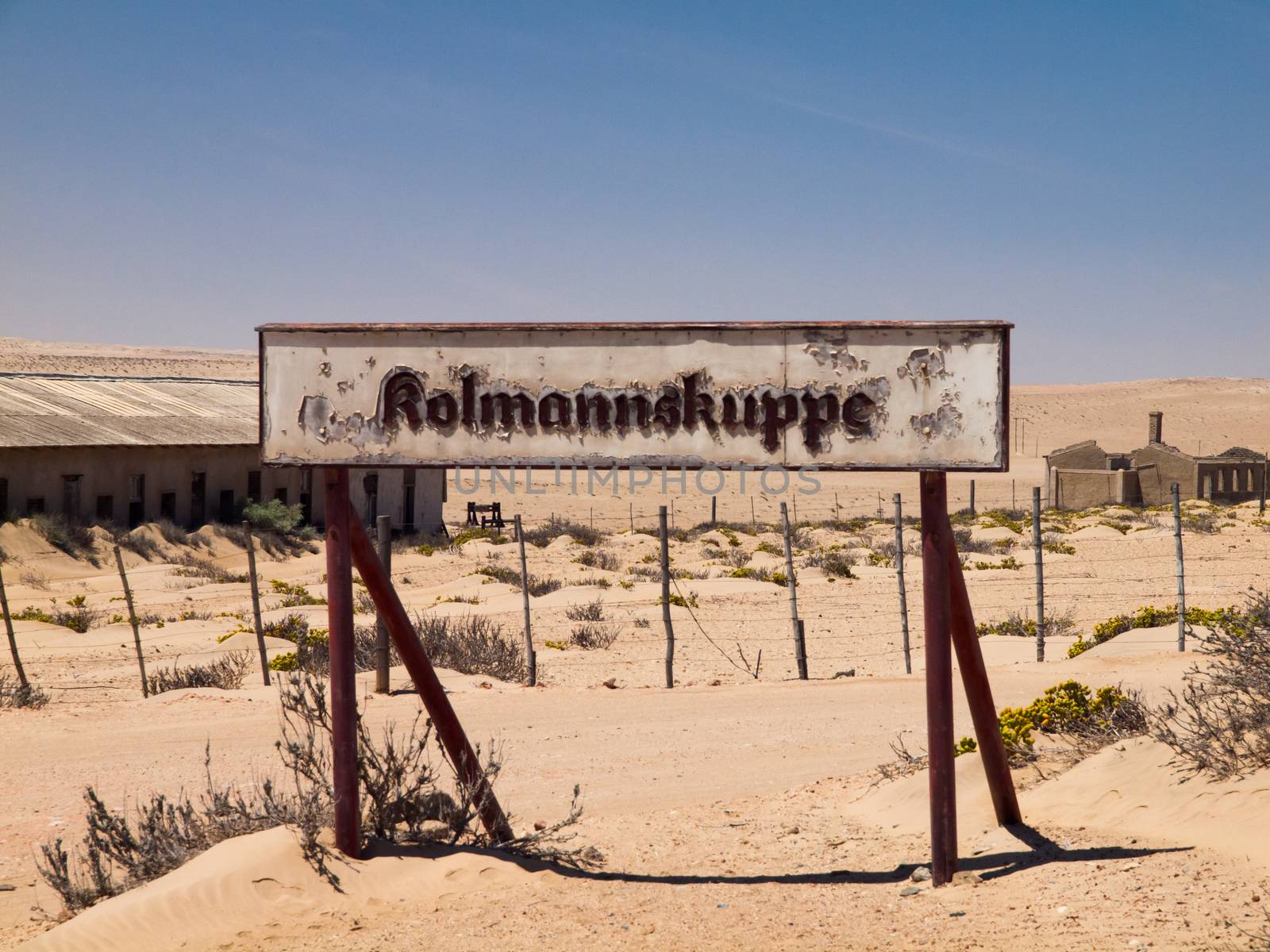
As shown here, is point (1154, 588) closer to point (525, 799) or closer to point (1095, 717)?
point (1095, 717)

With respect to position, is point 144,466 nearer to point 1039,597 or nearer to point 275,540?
point 275,540

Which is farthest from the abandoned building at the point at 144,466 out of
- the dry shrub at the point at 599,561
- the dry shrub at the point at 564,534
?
the dry shrub at the point at 599,561

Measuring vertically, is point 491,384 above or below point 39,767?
above

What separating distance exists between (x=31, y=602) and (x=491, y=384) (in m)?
18.7

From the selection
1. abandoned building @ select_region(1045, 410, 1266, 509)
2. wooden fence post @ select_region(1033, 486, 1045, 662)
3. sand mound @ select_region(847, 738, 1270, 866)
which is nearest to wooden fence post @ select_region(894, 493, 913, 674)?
wooden fence post @ select_region(1033, 486, 1045, 662)

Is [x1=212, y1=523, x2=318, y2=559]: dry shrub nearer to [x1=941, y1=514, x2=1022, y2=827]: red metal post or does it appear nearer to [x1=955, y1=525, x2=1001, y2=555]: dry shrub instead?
[x1=955, y1=525, x2=1001, y2=555]: dry shrub

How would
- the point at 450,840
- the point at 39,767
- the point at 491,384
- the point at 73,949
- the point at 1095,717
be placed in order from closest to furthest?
the point at 73,949 < the point at 491,384 < the point at 450,840 < the point at 1095,717 < the point at 39,767

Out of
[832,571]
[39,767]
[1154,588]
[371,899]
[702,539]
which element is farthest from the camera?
[702,539]

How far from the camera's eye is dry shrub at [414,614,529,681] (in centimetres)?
1291

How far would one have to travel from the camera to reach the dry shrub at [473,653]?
1291cm

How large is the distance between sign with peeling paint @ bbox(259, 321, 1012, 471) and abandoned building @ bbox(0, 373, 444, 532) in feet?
62.9

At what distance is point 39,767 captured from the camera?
8828 millimetres

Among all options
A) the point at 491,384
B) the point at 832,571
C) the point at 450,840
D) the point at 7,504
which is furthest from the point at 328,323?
the point at 7,504

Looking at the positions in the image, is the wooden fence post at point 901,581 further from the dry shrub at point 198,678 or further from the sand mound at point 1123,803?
the dry shrub at point 198,678
